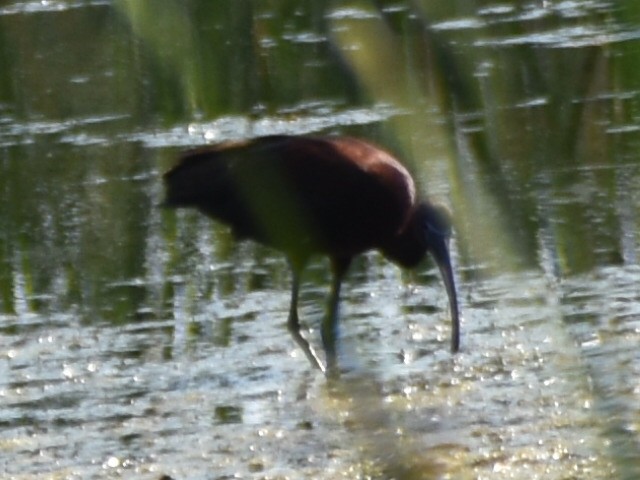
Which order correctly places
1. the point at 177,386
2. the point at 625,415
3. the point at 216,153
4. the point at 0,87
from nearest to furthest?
the point at 625,415
the point at 177,386
the point at 216,153
the point at 0,87

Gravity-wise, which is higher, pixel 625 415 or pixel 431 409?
pixel 625 415

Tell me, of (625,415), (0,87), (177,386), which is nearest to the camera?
(625,415)

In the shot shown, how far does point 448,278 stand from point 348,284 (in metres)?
0.88

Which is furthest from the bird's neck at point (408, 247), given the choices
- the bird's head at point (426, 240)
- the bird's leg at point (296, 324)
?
the bird's leg at point (296, 324)

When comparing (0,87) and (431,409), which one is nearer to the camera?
(431,409)

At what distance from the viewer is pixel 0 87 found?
9.88m

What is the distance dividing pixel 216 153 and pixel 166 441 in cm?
105

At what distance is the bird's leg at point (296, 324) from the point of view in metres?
4.91

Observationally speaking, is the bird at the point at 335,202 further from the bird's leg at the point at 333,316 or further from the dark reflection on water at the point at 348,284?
the dark reflection on water at the point at 348,284

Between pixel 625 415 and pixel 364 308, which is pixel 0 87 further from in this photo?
pixel 625 415

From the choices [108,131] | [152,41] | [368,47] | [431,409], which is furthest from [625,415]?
[108,131]

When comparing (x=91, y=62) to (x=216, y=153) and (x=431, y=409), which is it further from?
(x=431, y=409)

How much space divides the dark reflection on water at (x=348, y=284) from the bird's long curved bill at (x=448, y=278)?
1.9 inches

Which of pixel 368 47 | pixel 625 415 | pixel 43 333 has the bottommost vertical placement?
pixel 43 333
